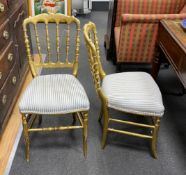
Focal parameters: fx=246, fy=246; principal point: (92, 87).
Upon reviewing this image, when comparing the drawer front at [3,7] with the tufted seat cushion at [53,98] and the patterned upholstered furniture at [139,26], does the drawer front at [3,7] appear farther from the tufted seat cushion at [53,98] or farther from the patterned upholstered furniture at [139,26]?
the patterned upholstered furniture at [139,26]

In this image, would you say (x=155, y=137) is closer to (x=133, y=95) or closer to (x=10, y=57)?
(x=133, y=95)

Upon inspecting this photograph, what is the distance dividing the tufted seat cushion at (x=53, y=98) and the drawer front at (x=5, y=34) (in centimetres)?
38

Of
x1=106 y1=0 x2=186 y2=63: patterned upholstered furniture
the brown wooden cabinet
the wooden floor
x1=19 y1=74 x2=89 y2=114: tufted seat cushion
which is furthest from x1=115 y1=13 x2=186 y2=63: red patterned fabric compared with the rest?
the wooden floor

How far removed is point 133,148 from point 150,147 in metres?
0.13

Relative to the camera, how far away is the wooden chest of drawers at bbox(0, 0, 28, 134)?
1.77 meters

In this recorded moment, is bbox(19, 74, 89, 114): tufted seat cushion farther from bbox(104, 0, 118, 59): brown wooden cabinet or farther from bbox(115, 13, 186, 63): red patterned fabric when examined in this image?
bbox(104, 0, 118, 59): brown wooden cabinet

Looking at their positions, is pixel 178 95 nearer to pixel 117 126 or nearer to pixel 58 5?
pixel 117 126

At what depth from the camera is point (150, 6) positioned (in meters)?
2.65

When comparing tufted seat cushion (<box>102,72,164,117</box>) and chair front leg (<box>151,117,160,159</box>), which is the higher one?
tufted seat cushion (<box>102,72,164,117</box>)

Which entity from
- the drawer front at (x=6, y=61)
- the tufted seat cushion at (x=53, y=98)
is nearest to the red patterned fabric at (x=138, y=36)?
the tufted seat cushion at (x=53, y=98)

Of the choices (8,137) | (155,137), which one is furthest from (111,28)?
(8,137)

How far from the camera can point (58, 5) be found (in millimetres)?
3963

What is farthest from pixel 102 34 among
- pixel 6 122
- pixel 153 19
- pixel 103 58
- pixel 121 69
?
pixel 6 122

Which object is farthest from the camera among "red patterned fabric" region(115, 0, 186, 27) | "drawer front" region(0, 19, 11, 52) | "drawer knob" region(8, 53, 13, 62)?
"red patterned fabric" region(115, 0, 186, 27)
